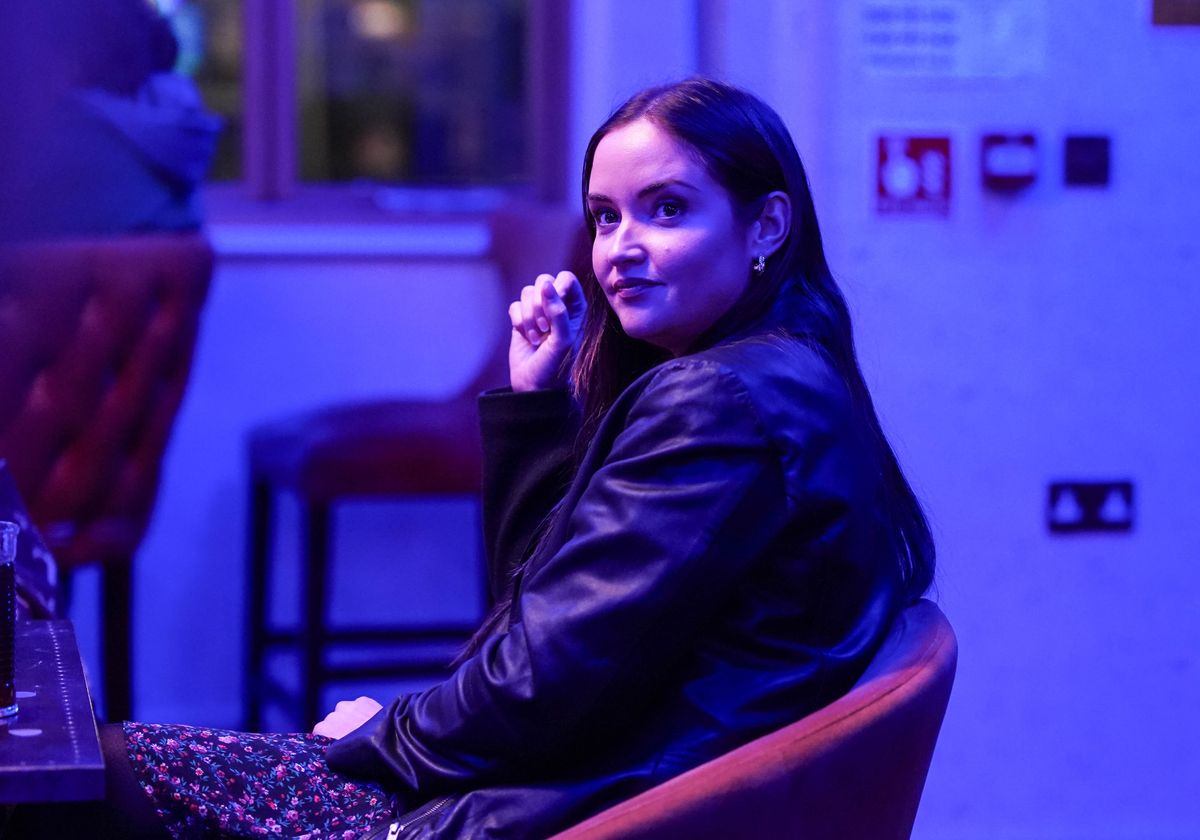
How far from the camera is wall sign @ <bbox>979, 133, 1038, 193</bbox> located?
8.23 ft

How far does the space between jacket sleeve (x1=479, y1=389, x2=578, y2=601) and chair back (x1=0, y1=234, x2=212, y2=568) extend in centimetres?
126

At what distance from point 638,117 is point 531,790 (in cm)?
59

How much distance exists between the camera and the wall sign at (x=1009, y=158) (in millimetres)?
2508

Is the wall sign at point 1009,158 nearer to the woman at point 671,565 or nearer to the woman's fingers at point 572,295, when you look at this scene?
the woman's fingers at point 572,295

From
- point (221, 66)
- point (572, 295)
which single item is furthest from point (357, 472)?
point (221, 66)

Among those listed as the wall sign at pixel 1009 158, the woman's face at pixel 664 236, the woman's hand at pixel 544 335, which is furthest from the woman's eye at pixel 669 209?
the wall sign at pixel 1009 158

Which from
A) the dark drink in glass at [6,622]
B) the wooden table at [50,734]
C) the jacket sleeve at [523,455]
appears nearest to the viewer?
the wooden table at [50,734]

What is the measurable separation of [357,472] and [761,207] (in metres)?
1.65

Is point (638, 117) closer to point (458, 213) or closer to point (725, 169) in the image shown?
point (725, 169)

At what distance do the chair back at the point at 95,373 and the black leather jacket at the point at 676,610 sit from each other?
156 centimetres

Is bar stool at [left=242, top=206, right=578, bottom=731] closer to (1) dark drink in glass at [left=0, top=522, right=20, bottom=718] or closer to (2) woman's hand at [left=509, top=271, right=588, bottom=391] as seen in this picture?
→ (2) woman's hand at [left=509, top=271, right=588, bottom=391]

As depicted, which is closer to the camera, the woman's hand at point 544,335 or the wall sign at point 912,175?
the woman's hand at point 544,335

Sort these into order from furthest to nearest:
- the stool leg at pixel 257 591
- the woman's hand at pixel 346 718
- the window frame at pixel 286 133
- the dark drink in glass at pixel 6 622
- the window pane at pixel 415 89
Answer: the window pane at pixel 415 89 → the window frame at pixel 286 133 → the stool leg at pixel 257 591 → the woman's hand at pixel 346 718 → the dark drink in glass at pixel 6 622

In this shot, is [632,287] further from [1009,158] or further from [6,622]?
[1009,158]
